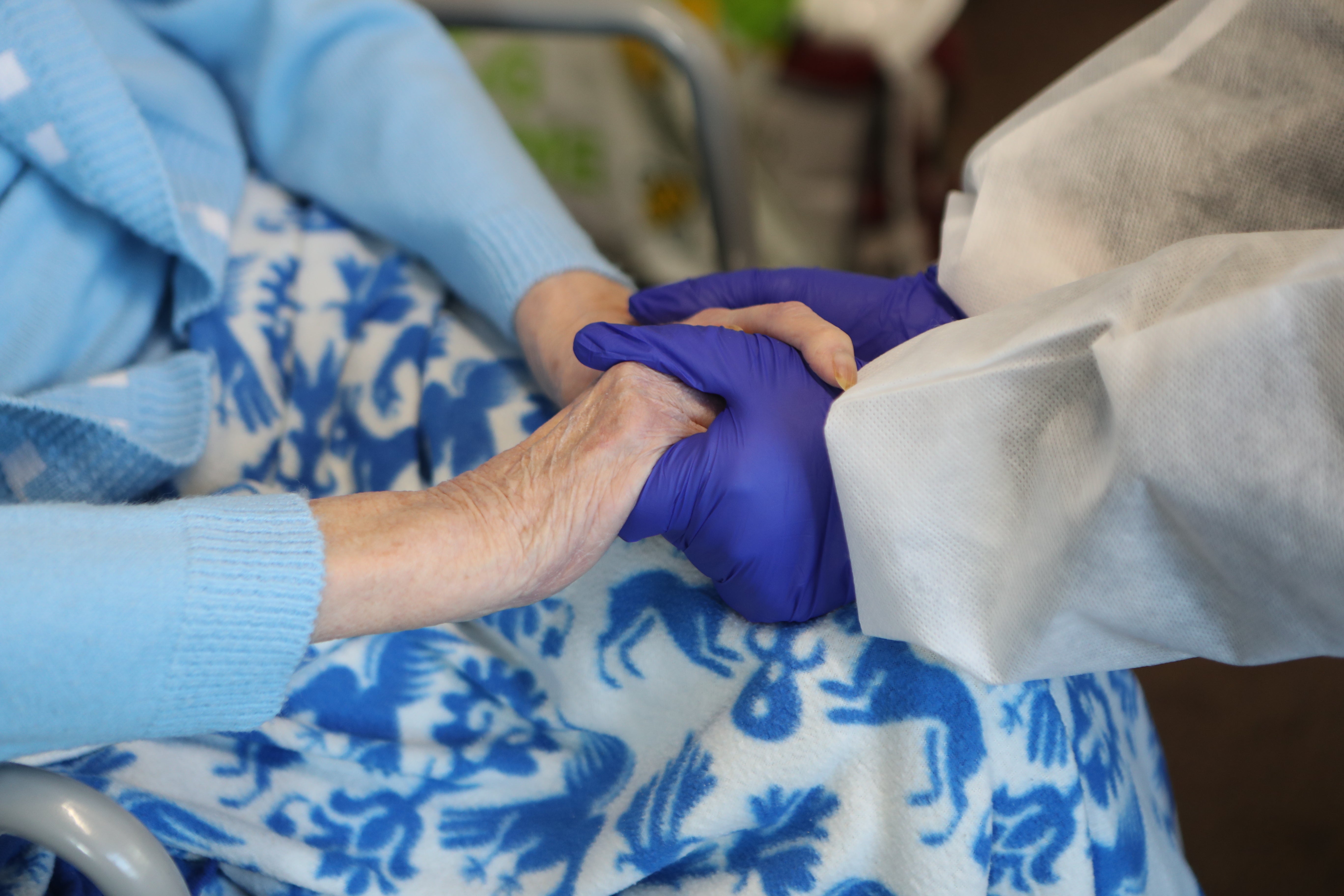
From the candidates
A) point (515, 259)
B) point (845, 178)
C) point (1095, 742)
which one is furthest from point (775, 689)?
point (845, 178)

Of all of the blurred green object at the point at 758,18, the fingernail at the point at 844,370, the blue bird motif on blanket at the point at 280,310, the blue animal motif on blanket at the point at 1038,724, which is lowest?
the blue animal motif on blanket at the point at 1038,724

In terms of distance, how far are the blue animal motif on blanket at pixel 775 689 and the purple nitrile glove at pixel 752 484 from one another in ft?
0.05

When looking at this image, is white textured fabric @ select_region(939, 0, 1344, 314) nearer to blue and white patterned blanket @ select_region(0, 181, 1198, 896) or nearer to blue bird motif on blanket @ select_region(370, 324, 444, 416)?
blue and white patterned blanket @ select_region(0, 181, 1198, 896)

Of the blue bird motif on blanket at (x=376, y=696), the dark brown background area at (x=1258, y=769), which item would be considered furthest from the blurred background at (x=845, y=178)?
the blue bird motif on blanket at (x=376, y=696)

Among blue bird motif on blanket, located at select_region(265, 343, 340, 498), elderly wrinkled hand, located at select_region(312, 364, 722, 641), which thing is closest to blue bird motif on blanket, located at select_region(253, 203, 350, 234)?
blue bird motif on blanket, located at select_region(265, 343, 340, 498)

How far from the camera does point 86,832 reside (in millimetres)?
425

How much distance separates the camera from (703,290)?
635mm

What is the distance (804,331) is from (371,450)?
349 mm

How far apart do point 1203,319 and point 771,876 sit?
0.35 m

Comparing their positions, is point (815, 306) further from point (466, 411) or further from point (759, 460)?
point (466, 411)

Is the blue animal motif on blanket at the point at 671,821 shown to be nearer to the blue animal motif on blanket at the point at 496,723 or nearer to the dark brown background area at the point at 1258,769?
the blue animal motif on blanket at the point at 496,723

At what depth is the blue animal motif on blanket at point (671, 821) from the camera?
51 centimetres

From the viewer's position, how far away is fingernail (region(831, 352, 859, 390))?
0.49m

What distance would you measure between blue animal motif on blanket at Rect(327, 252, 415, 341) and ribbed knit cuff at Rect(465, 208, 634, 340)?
7 cm
